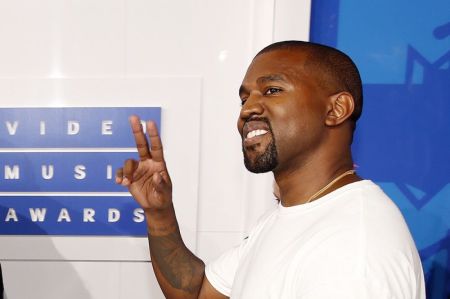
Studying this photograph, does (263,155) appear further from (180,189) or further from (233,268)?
(180,189)

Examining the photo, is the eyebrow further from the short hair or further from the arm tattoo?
the arm tattoo

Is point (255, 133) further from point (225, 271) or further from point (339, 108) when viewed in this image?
point (225, 271)

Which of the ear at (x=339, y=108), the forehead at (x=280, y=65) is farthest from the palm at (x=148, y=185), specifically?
the ear at (x=339, y=108)

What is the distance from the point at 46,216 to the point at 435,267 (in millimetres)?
1374

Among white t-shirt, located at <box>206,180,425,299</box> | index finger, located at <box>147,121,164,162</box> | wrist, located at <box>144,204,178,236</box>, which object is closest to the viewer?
white t-shirt, located at <box>206,180,425,299</box>

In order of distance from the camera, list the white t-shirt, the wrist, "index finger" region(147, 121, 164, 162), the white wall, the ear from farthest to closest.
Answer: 1. the white wall
2. the wrist
3. "index finger" region(147, 121, 164, 162)
4. the ear
5. the white t-shirt

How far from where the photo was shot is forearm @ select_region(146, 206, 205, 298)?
1.09 metres

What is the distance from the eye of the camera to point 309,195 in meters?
0.89

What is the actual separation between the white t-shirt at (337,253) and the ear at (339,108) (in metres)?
0.13

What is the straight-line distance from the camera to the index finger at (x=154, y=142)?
96 centimetres

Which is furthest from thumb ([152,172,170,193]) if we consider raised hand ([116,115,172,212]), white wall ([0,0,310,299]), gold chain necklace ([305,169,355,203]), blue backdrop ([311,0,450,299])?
blue backdrop ([311,0,450,299])

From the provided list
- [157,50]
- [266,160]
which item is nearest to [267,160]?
[266,160]

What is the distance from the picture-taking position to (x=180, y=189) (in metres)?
1.54

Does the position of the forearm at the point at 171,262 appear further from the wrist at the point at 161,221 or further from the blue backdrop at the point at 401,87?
the blue backdrop at the point at 401,87
